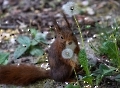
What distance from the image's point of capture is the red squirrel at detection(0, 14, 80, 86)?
2750mm

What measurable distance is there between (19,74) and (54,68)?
272 mm

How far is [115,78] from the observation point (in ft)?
8.80

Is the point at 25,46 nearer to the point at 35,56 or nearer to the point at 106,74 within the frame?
the point at 35,56

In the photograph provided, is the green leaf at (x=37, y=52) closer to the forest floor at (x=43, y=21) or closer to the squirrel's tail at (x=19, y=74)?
the forest floor at (x=43, y=21)

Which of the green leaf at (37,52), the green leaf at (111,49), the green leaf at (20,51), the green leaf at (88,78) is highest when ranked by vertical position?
the green leaf at (111,49)

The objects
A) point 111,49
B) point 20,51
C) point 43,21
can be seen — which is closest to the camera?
point 111,49

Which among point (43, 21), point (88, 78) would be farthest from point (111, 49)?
→ point (43, 21)

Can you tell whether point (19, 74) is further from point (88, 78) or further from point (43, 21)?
point (43, 21)

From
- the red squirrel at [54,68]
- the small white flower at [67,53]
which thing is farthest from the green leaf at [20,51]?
the small white flower at [67,53]

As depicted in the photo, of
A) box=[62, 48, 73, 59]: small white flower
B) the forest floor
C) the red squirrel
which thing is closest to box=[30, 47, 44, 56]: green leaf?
the forest floor

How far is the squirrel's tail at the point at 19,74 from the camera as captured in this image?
2859 mm

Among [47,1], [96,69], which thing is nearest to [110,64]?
[96,69]

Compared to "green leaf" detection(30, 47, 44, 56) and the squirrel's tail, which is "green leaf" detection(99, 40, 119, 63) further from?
"green leaf" detection(30, 47, 44, 56)

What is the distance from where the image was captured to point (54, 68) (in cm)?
283
